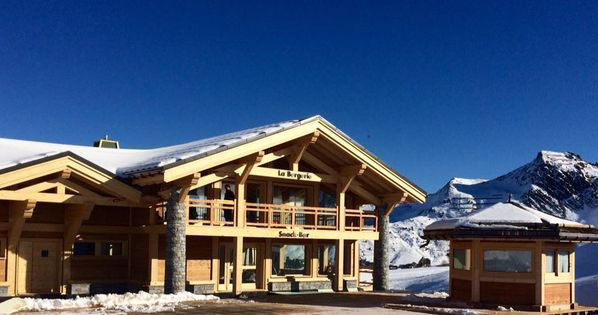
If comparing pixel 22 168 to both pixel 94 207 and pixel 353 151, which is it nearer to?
pixel 94 207

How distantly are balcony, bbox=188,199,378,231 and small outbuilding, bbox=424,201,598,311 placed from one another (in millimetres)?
6093

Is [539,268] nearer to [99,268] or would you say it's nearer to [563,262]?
[563,262]

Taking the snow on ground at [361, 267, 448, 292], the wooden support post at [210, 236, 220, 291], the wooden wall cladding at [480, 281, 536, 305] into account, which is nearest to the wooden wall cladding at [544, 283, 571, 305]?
the wooden wall cladding at [480, 281, 536, 305]

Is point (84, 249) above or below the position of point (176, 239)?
below

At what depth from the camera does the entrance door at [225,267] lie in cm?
2480

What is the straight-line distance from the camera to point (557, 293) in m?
19.8

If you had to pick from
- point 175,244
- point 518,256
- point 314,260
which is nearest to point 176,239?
point 175,244

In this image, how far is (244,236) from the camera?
23422mm

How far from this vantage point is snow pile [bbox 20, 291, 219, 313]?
17766 mm

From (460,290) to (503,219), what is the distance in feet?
8.36

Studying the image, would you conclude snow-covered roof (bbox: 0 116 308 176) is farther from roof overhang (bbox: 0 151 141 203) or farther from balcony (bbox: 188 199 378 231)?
balcony (bbox: 188 199 378 231)

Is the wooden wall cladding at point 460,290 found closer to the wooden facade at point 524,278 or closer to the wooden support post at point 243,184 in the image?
the wooden facade at point 524,278

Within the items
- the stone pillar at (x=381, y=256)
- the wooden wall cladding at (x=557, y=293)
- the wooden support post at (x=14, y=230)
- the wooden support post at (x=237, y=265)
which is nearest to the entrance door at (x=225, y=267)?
the wooden support post at (x=237, y=265)

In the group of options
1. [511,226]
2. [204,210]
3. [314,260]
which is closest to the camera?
[511,226]
